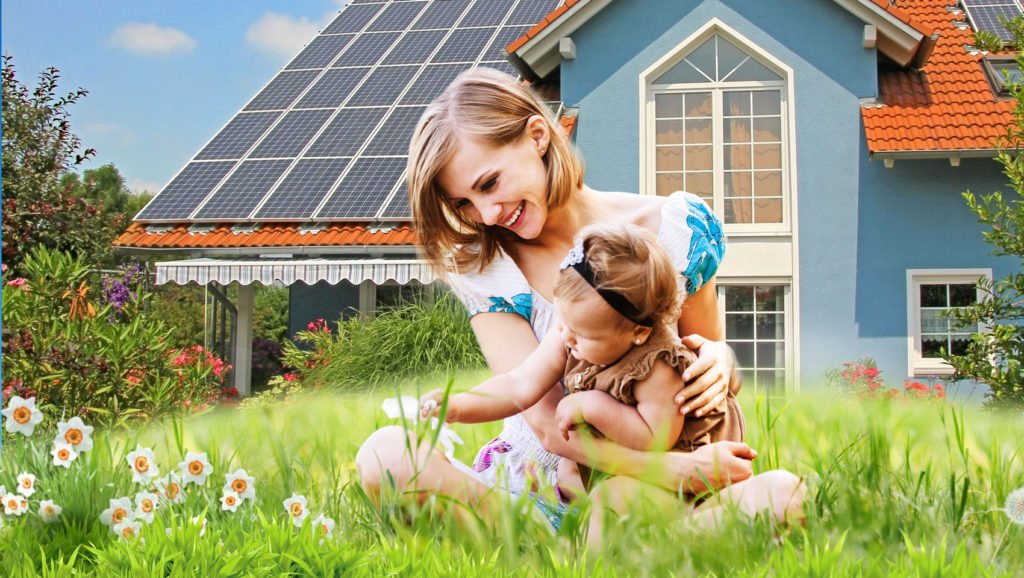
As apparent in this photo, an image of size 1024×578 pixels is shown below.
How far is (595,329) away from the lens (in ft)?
6.60

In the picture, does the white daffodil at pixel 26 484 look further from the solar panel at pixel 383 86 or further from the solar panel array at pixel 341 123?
the solar panel at pixel 383 86

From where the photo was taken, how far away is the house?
8930mm

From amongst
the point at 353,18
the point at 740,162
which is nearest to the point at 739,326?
the point at 740,162

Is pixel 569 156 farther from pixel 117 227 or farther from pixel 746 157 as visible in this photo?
pixel 117 227

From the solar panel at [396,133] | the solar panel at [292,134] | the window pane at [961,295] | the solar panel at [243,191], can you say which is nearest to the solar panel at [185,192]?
the solar panel at [243,191]

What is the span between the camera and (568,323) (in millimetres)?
2051

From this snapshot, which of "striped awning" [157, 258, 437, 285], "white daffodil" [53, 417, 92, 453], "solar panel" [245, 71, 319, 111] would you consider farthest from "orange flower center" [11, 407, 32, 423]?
"solar panel" [245, 71, 319, 111]

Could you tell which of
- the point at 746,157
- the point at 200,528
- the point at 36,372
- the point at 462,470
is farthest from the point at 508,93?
the point at 746,157

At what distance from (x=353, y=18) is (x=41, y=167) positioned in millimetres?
4994

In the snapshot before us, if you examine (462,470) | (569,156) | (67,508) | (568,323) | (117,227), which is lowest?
(67,508)

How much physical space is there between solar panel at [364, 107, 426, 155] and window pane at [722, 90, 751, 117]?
3246 millimetres

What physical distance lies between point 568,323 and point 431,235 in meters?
0.55

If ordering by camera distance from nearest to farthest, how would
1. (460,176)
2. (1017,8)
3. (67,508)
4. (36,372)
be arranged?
(460,176)
(67,508)
(36,372)
(1017,8)

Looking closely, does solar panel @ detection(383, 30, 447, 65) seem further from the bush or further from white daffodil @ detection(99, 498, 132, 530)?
white daffodil @ detection(99, 498, 132, 530)
